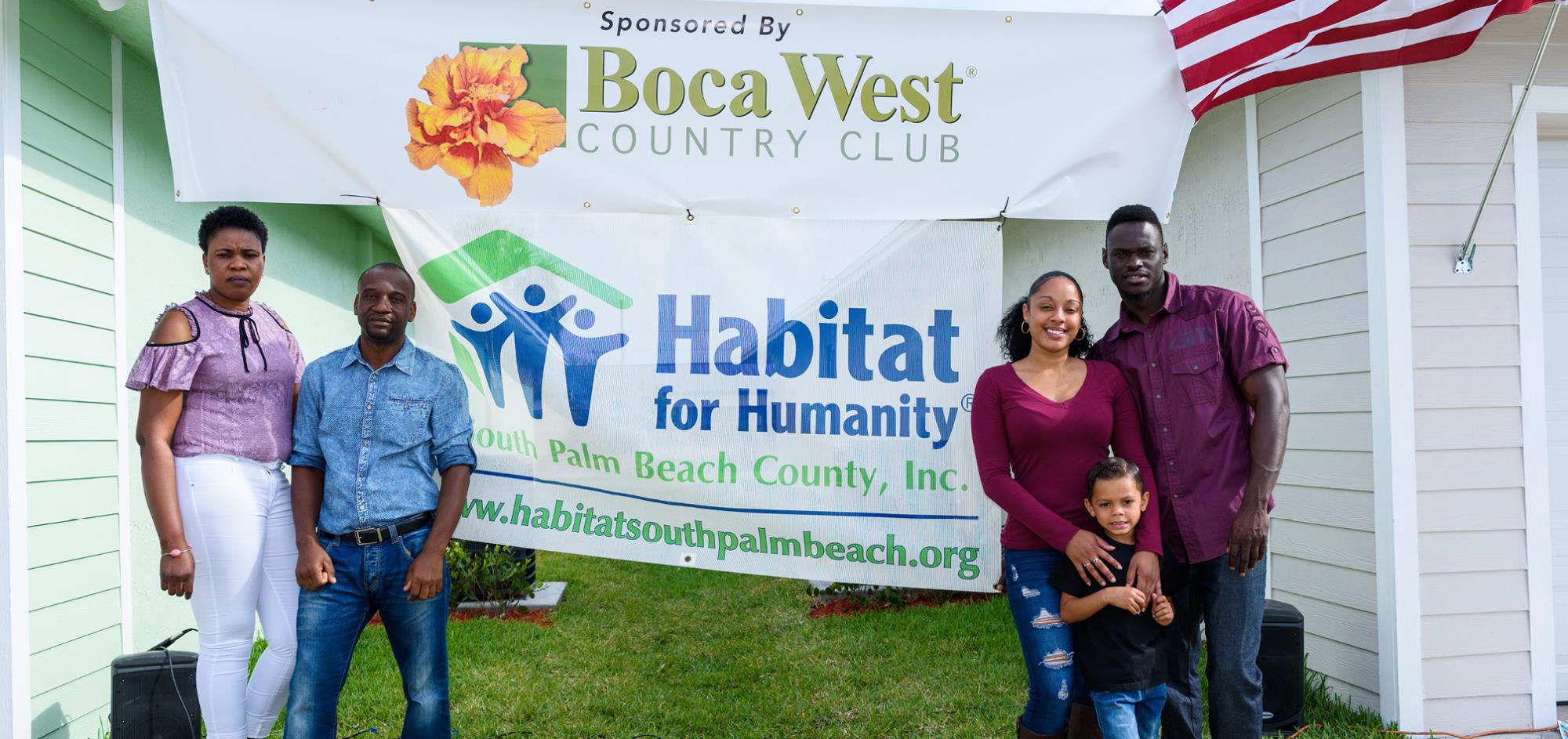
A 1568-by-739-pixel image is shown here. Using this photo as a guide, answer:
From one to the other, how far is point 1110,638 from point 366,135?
3019 millimetres

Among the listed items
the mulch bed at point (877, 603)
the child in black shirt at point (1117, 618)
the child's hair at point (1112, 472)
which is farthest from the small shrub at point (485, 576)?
the child's hair at point (1112, 472)

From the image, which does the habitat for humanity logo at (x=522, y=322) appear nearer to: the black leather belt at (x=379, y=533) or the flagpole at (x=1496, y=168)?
the black leather belt at (x=379, y=533)

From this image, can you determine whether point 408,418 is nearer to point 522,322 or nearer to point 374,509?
point 374,509

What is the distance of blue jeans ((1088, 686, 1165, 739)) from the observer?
2592 millimetres

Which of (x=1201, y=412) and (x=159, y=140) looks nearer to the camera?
(x=1201, y=412)

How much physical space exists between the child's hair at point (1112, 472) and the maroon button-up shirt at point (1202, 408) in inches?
7.4

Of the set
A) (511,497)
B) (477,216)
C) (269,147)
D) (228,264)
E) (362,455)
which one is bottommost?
(511,497)

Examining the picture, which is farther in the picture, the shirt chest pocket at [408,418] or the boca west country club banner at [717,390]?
the boca west country club banner at [717,390]

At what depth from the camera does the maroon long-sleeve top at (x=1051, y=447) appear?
2.58 meters

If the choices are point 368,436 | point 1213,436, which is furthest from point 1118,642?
point 368,436

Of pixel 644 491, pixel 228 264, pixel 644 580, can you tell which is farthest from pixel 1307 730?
pixel 644 580

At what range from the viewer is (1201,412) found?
2656mm

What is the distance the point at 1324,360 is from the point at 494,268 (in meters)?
3.27

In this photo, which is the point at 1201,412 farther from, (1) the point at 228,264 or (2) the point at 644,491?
(1) the point at 228,264
